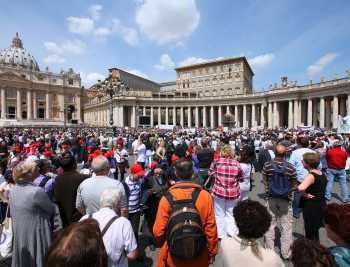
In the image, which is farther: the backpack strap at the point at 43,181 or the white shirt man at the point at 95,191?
the backpack strap at the point at 43,181

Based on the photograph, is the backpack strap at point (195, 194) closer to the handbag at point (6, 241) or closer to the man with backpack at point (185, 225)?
the man with backpack at point (185, 225)

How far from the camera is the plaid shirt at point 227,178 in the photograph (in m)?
4.96

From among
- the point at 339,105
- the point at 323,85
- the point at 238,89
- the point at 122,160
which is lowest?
the point at 122,160

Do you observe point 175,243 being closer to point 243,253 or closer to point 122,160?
point 243,253

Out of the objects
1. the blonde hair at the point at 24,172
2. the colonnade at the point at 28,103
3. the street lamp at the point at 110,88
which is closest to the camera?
the blonde hair at the point at 24,172

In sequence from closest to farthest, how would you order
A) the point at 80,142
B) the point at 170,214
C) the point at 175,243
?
the point at 175,243 < the point at 170,214 < the point at 80,142

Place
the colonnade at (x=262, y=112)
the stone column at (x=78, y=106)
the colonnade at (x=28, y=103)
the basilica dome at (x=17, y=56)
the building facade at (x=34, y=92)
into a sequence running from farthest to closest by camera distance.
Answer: the basilica dome at (x=17, y=56)
the stone column at (x=78, y=106)
the building facade at (x=34, y=92)
the colonnade at (x=28, y=103)
the colonnade at (x=262, y=112)

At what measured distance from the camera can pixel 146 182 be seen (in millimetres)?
5133

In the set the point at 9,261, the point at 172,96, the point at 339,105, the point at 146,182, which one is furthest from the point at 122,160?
the point at 172,96

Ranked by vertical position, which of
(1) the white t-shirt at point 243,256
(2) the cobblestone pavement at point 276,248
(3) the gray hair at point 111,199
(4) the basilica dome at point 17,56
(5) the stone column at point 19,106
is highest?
(4) the basilica dome at point 17,56

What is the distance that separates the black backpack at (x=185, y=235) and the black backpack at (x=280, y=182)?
2542 mm

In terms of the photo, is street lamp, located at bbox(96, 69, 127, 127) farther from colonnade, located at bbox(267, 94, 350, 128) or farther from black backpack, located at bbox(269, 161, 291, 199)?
colonnade, located at bbox(267, 94, 350, 128)

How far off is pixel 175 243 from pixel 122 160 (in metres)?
7.75

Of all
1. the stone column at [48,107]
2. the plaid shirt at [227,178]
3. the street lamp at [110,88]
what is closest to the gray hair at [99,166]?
the plaid shirt at [227,178]
